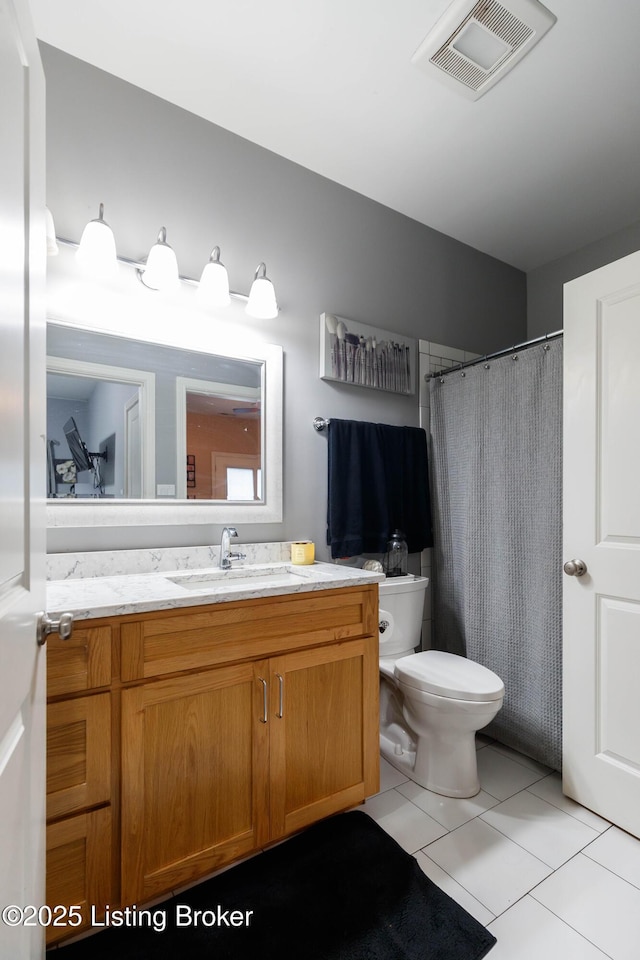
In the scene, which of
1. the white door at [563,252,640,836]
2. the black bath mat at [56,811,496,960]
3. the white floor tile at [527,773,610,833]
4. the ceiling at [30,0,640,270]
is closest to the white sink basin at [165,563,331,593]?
the black bath mat at [56,811,496,960]

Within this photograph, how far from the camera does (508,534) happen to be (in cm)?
203

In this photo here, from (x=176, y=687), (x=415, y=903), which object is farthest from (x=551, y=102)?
(x=415, y=903)

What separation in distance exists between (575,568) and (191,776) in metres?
1.41

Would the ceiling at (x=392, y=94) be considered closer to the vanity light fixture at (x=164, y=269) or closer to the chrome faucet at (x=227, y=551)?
the vanity light fixture at (x=164, y=269)

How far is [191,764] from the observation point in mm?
1231

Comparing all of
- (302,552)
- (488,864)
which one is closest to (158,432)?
(302,552)

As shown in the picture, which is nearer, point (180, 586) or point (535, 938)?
point (535, 938)

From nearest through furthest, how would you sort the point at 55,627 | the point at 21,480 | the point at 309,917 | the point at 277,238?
the point at 21,480
the point at 55,627
the point at 309,917
the point at 277,238

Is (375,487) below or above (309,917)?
above

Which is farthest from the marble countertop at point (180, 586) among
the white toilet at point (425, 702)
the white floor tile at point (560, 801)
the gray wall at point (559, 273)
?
the gray wall at point (559, 273)

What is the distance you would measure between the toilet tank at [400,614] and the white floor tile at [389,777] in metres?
0.43

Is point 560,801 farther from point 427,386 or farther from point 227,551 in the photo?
Result: point 427,386

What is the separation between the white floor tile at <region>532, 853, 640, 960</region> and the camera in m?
1.15

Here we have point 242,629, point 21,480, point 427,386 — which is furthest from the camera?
point 427,386
